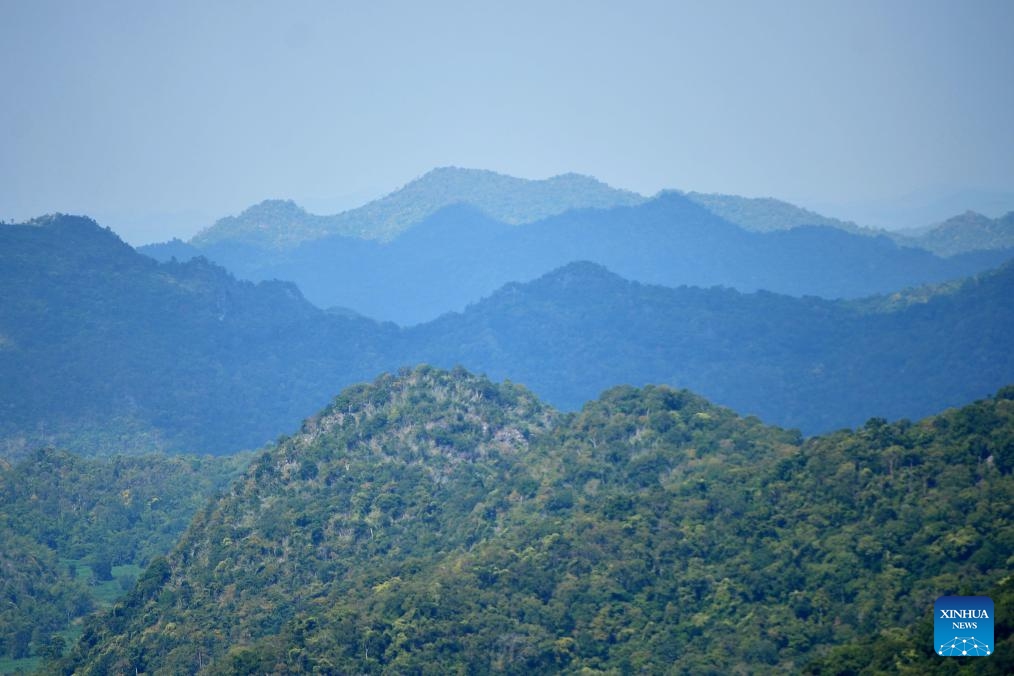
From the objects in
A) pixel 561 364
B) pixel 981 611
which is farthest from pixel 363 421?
pixel 561 364

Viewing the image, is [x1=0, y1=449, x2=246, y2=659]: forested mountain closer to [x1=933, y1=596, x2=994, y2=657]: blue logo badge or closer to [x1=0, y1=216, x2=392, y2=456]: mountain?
[x1=0, y1=216, x2=392, y2=456]: mountain

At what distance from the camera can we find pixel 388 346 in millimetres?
162750

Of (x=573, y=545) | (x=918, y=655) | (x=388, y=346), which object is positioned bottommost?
(x=918, y=655)

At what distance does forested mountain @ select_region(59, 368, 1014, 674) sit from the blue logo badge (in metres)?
6.95

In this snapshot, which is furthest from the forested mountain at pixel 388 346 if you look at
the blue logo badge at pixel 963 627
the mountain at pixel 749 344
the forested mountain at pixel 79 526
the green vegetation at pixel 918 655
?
the blue logo badge at pixel 963 627

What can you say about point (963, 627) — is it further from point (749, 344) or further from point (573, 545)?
point (749, 344)

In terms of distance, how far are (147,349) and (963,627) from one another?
124 meters

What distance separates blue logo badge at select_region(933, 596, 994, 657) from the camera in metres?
38.0

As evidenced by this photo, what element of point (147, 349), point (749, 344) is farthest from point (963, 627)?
point (147, 349)

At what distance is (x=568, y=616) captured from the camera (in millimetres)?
56500

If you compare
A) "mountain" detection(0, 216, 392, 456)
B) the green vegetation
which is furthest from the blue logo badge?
"mountain" detection(0, 216, 392, 456)

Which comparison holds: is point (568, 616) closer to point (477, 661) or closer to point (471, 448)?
point (477, 661)

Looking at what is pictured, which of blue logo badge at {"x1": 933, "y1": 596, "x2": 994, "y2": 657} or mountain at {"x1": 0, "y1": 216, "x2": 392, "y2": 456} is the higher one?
mountain at {"x1": 0, "y1": 216, "x2": 392, "y2": 456}

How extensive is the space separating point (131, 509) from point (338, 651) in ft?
154
